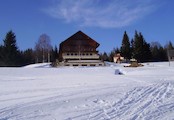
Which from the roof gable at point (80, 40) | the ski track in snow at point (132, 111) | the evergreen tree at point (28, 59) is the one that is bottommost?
the ski track in snow at point (132, 111)

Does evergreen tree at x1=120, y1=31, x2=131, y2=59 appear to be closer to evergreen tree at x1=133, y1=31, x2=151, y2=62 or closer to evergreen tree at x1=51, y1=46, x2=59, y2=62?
evergreen tree at x1=133, y1=31, x2=151, y2=62

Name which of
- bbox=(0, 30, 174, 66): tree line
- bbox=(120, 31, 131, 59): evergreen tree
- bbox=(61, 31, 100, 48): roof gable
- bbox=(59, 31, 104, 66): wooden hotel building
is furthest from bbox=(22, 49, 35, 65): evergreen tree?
bbox=(120, 31, 131, 59): evergreen tree

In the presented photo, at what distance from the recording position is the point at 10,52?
63688mm

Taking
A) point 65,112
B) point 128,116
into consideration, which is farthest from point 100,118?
point 65,112

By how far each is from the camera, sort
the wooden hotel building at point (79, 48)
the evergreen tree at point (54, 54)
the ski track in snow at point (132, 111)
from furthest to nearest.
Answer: the evergreen tree at point (54, 54) → the wooden hotel building at point (79, 48) → the ski track in snow at point (132, 111)

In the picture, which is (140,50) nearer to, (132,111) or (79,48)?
(79,48)

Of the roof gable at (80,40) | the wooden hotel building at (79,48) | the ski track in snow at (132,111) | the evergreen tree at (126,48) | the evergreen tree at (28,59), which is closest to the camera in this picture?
the ski track in snow at (132,111)

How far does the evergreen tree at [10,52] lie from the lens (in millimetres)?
62888

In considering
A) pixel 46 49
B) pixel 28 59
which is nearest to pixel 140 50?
pixel 46 49

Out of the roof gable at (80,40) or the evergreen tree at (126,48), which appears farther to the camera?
the evergreen tree at (126,48)

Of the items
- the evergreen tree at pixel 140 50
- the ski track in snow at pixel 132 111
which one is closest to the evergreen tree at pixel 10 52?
the evergreen tree at pixel 140 50

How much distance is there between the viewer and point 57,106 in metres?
9.38

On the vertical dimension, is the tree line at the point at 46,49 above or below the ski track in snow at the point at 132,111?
above

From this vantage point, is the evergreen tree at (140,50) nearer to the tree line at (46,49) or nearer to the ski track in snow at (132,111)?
the tree line at (46,49)
